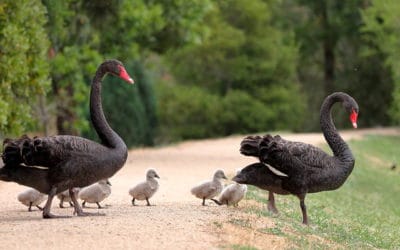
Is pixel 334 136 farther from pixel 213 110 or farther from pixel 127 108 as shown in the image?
pixel 213 110

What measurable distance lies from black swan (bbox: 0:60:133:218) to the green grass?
2.26m

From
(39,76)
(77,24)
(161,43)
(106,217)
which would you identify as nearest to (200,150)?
(161,43)

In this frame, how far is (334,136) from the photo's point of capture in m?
13.6

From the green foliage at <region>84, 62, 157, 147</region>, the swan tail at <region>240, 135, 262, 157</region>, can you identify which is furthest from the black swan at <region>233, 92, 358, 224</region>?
the green foliage at <region>84, 62, 157, 147</region>

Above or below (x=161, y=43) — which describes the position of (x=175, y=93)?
below

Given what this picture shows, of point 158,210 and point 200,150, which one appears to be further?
point 200,150

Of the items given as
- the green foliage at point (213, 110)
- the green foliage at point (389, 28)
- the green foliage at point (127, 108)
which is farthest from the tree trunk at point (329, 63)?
the green foliage at point (127, 108)

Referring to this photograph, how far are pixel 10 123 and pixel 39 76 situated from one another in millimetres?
1393

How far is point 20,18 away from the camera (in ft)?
70.1

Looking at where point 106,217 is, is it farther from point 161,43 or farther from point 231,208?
point 161,43

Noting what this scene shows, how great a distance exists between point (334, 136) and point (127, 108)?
27680 millimetres

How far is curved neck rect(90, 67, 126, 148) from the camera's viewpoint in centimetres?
1275

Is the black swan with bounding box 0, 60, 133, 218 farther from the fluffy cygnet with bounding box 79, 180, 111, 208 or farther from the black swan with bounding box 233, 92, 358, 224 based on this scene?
the black swan with bounding box 233, 92, 358, 224

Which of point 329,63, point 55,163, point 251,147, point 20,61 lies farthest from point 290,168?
point 329,63
